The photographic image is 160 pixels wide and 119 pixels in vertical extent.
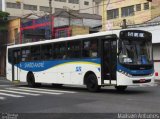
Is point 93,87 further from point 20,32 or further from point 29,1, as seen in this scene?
point 29,1

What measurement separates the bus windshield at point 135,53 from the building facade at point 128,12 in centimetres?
3307

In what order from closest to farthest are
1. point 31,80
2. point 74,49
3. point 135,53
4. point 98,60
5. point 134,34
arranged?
1. point 135,53
2. point 134,34
3. point 98,60
4. point 74,49
5. point 31,80

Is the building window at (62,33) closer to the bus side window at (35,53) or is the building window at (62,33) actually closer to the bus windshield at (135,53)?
the bus side window at (35,53)

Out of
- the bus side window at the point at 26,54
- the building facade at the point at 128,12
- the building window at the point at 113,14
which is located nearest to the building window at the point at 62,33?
the building facade at the point at 128,12

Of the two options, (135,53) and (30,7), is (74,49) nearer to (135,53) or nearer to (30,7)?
(135,53)

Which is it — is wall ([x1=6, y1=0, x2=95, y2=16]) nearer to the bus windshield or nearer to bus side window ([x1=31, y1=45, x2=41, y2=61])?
bus side window ([x1=31, y1=45, x2=41, y2=61])

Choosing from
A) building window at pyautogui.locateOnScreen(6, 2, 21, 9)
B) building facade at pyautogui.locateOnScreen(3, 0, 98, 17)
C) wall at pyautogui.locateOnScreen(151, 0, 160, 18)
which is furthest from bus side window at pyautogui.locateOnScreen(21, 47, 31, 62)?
building window at pyautogui.locateOnScreen(6, 2, 21, 9)

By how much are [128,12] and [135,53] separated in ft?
136

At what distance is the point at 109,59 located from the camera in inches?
809

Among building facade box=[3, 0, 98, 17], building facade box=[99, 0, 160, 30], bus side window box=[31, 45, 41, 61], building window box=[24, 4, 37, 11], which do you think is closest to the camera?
bus side window box=[31, 45, 41, 61]

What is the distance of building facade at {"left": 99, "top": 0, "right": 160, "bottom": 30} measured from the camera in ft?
183

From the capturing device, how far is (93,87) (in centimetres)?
2152

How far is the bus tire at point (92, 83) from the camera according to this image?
21.3 meters

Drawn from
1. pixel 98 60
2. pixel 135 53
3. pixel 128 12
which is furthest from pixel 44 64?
pixel 128 12
